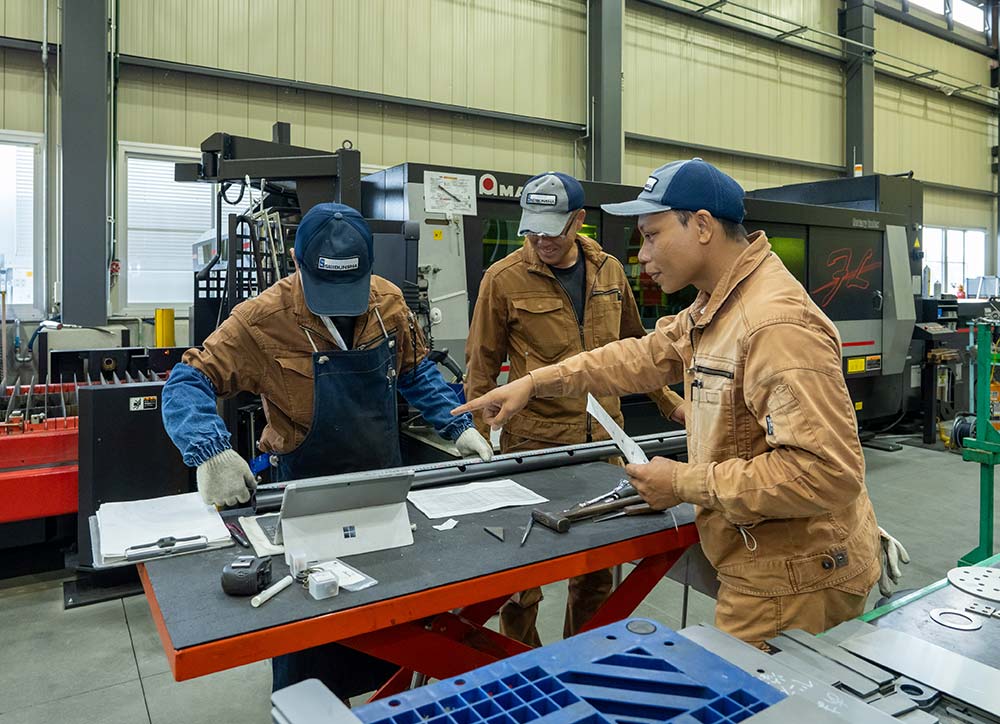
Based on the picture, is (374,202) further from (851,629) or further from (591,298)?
(851,629)

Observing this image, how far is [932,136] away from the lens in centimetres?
1038

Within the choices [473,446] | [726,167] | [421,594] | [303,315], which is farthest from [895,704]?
[726,167]

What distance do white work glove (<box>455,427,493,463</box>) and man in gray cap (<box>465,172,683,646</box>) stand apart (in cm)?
32

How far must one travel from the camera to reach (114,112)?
490cm

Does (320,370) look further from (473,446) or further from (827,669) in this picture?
(827,669)

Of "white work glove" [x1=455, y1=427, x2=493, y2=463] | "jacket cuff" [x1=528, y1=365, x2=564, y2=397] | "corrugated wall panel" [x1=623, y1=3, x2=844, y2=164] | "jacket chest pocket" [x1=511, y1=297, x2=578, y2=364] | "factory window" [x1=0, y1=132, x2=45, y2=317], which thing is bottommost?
"white work glove" [x1=455, y1=427, x2=493, y2=463]

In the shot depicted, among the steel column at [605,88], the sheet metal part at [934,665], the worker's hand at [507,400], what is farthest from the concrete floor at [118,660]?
the steel column at [605,88]

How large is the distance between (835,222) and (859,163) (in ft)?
14.2

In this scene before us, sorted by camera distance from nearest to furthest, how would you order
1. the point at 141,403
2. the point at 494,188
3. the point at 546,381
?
the point at 546,381 < the point at 141,403 < the point at 494,188

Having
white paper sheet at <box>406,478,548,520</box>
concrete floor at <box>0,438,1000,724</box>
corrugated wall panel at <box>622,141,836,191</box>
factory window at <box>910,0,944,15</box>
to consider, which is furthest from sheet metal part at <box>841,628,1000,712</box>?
factory window at <box>910,0,944,15</box>

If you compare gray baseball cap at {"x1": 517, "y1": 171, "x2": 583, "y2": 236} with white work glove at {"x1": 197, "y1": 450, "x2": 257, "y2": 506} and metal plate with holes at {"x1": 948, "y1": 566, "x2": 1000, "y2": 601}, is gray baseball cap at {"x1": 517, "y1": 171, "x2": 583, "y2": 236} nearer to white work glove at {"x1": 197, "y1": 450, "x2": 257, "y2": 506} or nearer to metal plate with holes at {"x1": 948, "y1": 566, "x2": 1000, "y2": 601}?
white work glove at {"x1": 197, "y1": 450, "x2": 257, "y2": 506}

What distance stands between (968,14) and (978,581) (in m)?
12.4

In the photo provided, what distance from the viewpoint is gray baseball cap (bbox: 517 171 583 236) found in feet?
7.15

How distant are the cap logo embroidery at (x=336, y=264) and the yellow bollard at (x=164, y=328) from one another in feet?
10.1
